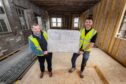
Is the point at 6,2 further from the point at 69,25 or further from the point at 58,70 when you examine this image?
the point at 69,25

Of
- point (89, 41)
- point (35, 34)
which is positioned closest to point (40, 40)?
point (35, 34)

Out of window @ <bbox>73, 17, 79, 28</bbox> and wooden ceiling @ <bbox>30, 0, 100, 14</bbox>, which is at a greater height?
wooden ceiling @ <bbox>30, 0, 100, 14</bbox>

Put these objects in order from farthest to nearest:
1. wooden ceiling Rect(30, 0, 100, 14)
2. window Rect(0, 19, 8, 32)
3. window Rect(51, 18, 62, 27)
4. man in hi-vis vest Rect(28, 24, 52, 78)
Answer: window Rect(51, 18, 62, 27), wooden ceiling Rect(30, 0, 100, 14), window Rect(0, 19, 8, 32), man in hi-vis vest Rect(28, 24, 52, 78)

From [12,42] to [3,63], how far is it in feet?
3.29

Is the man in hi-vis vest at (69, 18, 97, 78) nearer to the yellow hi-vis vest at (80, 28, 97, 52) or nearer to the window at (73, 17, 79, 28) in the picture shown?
the yellow hi-vis vest at (80, 28, 97, 52)

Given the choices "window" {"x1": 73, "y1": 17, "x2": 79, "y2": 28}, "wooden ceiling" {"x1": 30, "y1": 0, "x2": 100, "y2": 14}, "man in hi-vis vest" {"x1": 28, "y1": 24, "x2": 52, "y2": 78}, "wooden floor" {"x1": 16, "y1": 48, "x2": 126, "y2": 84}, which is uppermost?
"wooden ceiling" {"x1": 30, "y1": 0, "x2": 100, "y2": 14}

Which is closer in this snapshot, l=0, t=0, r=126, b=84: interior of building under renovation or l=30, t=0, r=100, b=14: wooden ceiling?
l=0, t=0, r=126, b=84: interior of building under renovation

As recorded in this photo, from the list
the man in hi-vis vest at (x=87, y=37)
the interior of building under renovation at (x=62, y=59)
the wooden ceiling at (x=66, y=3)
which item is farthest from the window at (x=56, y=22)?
the man in hi-vis vest at (x=87, y=37)

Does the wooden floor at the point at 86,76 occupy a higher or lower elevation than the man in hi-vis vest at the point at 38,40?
lower

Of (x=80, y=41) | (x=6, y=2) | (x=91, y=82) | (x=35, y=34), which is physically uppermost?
(x=6, y=2)

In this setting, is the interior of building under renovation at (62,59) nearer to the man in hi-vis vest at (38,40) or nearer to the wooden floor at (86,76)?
the wooden floor at (86,76)

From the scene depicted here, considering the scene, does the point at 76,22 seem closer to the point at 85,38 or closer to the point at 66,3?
the point at 66,3

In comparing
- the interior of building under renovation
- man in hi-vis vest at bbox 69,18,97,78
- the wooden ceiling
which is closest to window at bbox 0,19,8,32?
the interior of building under renovation

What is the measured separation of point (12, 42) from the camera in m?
2.85
